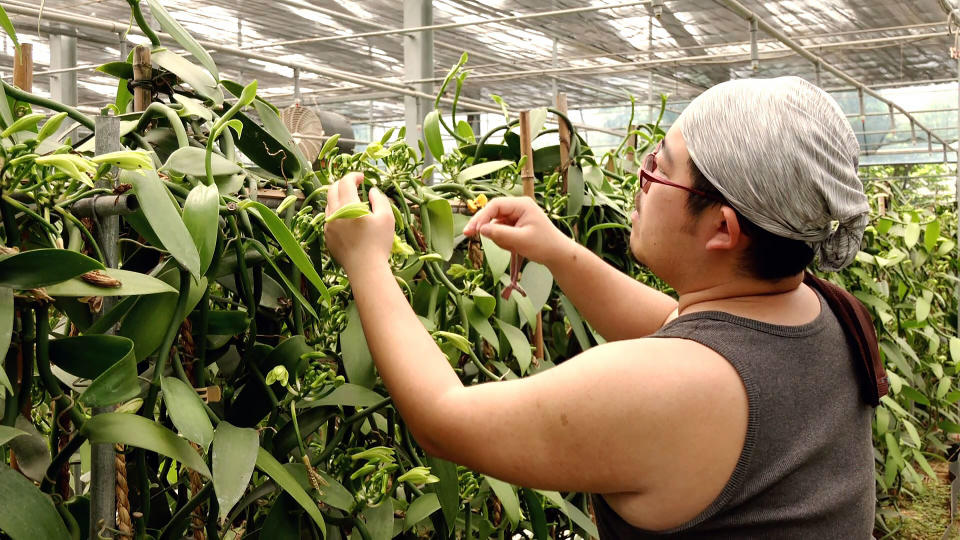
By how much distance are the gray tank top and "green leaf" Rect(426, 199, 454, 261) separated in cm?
27

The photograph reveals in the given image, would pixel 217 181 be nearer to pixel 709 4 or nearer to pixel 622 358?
pixel 622 358

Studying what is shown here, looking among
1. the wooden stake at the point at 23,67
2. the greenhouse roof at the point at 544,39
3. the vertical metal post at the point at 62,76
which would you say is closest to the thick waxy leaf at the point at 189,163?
the wooden stake at the point at 23,67

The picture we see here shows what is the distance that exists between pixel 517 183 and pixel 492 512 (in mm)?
413

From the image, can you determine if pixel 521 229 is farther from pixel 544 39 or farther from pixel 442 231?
pixel 544 39

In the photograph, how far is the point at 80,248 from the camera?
0.64m

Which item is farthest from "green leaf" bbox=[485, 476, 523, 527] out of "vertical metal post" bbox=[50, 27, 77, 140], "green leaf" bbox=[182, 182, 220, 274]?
"vertical metal post" bbox=[50, 27, 77, 140]

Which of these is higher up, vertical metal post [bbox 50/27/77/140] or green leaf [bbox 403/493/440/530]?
vertical metal post [bbox 50/27/77/140]

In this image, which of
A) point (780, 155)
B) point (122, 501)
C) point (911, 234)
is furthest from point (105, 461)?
point (911, 234)

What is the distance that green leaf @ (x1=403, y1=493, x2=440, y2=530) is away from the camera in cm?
83

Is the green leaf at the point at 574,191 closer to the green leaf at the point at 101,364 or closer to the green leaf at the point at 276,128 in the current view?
the green leaf at the point at 276,128

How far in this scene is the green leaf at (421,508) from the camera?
2.72 ft

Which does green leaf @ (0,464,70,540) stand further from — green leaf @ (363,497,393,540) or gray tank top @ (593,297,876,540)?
gray tank top @ (593,297,876,540)

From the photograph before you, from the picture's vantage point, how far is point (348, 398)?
743mm

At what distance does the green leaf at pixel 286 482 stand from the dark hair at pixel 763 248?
36cm
